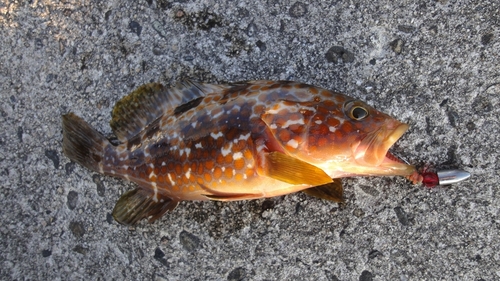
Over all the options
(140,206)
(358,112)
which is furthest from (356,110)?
(140,206)

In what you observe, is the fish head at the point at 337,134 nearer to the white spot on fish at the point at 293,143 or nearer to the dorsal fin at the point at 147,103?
the white spot on fish at the point at 293,143

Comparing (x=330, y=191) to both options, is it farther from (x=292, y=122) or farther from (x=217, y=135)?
(x=217, y=135)

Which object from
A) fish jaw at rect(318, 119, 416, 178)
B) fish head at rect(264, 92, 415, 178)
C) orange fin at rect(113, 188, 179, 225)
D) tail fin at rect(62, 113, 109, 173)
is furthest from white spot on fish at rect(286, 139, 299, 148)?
tail fin at rect(62, 113, 109, 173)

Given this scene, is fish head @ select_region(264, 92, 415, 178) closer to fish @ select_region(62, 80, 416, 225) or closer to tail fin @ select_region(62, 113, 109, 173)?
fish @ select_region(62, 80, 416, 225)

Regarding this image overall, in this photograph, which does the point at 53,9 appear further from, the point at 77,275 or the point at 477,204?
the point at 477,204

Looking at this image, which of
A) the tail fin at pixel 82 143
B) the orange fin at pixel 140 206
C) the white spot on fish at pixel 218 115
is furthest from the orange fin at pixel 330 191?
the tail fin at pixel 82 143

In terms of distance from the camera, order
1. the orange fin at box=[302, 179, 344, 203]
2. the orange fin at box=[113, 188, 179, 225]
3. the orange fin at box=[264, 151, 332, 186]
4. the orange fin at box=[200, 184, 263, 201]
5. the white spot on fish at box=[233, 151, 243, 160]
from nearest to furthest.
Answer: the orange fin at box=[264, 151, 332, 186]
the white spot on fish at box=[233, 151, 243, 160]
the orange fin at box=[200, 184, 263, 201]
the orange fin at box=[302, 179, 344, 203]
the orange fin at box=[113, 188, 179, 225]

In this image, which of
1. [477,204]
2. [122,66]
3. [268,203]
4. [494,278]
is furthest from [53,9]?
[494,278]

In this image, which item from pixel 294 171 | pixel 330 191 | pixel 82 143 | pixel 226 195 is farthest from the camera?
pixel 82 143
